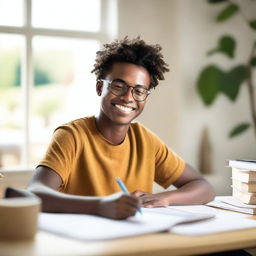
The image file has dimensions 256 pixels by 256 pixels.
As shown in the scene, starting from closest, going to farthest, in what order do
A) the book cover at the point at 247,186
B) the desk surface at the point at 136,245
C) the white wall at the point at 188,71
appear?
1. the desk surface at the point at 136,245
2. the book cover at the point at 247,186
3. the white wall at the point at 188,71

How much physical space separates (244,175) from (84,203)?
61 centimetres

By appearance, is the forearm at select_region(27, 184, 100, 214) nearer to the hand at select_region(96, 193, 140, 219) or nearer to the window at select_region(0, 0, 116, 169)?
the hand at select_region(96, 193, 140, 219)

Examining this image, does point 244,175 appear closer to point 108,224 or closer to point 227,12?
point 108,224

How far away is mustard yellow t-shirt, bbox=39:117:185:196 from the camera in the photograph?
1.79 meters

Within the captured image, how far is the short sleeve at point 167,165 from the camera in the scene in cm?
205

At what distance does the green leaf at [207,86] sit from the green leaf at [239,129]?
13.3 inches

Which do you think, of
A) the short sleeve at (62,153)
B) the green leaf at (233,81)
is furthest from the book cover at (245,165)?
the green leaf at (233,81)

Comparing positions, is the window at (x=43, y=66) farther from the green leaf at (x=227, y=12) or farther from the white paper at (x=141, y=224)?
the white paper at (x=141, y=224)

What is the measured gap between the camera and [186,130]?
4074 mm

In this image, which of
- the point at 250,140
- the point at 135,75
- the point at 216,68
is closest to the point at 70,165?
the point at 135,75

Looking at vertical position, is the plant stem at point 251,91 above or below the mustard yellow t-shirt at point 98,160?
above

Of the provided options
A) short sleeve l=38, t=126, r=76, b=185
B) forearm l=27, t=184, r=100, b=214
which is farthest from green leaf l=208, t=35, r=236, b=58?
forearm l=27, t=184, r=100, b=214

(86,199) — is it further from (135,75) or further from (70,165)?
(135,75)

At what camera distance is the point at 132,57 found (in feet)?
6.09
